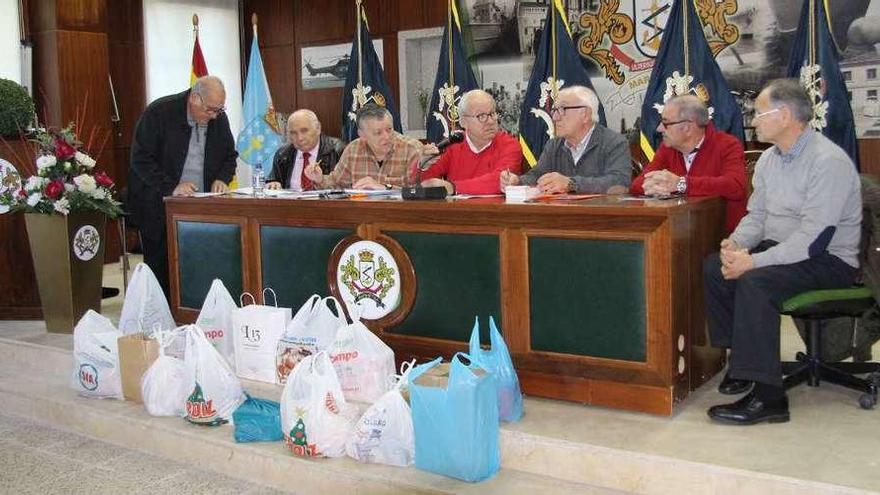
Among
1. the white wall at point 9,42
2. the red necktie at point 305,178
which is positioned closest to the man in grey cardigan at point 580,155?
the red necktie at point 305,178

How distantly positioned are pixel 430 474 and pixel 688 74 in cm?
386

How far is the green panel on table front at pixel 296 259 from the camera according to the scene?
3.89 metres

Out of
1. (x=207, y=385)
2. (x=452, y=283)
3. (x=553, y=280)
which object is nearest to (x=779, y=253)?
(x=553, y=280)

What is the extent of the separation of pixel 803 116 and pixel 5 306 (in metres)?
4.45

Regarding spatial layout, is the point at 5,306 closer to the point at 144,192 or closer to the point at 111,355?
the point at 144,192

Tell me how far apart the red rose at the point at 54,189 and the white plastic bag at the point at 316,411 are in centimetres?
223

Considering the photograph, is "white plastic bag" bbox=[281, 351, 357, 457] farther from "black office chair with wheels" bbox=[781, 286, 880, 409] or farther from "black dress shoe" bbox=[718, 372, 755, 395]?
"black office chair with wheels" bbox=[781, 286, 880, 409]

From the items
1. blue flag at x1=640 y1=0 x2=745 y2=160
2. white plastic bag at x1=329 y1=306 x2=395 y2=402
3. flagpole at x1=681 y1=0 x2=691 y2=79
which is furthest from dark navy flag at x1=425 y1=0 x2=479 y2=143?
white plastic bag at x1=329 y1=306 x2=395 y2=402

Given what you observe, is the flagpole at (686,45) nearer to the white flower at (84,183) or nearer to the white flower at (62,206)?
the white flower at (84,183)

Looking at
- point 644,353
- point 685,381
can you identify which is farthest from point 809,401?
point 644,353

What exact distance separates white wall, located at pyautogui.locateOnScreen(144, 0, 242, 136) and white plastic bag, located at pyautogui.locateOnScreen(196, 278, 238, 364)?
15.7 ft

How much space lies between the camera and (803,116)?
3.14 metres

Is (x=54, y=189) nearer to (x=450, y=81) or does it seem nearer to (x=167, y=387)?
(x=167, y=387)

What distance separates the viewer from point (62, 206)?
4668 mm
